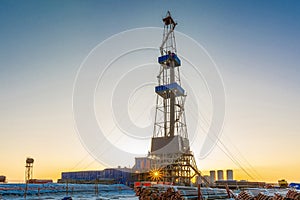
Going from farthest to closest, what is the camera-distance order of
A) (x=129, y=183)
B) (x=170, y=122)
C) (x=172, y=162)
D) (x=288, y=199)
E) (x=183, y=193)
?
(x=129, y=183) < (x=170, y=122) < (x=172, y=162) < (x=183, y=193) < (x=288, y=199)

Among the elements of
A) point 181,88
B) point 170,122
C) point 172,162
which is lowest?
point 172,162

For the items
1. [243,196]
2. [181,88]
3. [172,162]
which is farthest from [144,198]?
[181,88]

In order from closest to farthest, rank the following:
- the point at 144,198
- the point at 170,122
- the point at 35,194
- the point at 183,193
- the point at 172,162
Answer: the point at 183,193, the point at 144,198, the point at 35,194, the point at 172,162, the point at 170,122

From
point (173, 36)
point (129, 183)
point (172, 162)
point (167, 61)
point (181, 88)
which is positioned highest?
point (173, 36)

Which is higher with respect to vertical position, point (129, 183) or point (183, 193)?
point (183, 193)

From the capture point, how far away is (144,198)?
17312 millimetres

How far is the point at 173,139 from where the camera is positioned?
51.6 meters

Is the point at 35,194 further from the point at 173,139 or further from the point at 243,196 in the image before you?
the point at 173,139

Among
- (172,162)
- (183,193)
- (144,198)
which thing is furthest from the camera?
(172,162)

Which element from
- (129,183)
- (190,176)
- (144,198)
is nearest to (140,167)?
(129,183)

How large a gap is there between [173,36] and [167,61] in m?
7.18

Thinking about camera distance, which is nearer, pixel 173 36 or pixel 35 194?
pixel 35 194

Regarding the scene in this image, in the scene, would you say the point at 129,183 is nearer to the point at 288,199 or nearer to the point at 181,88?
the point at 181,88

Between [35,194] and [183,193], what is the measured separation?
22052 millimetres
